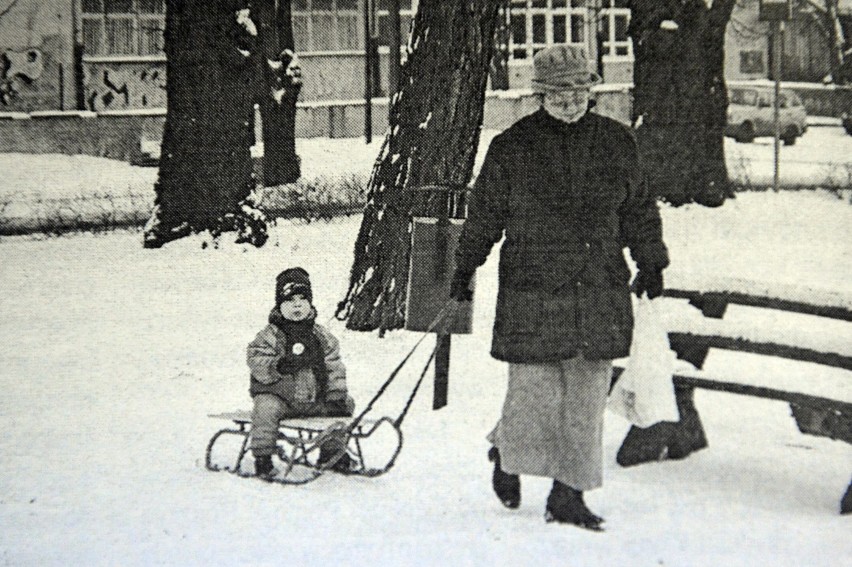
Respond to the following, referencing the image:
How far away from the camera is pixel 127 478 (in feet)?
16.4

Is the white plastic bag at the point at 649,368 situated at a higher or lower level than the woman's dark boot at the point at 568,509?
higher

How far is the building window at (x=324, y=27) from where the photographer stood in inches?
313

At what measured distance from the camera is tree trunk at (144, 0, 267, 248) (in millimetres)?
6785

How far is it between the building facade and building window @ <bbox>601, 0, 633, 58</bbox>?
0.04 ft

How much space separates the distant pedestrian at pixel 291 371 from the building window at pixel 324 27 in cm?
285

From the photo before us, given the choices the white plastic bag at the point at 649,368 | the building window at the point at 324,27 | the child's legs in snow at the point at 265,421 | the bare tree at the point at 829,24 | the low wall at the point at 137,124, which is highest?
the building window at the point at 324,27

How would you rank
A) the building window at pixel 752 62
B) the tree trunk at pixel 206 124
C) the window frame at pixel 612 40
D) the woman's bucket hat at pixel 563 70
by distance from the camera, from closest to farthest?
1. the woman's bucket hat at pixel 563 70
2. the building window at pixel 752 62
3. the tree trunk at pixel 206 124
4. the window frame at pixel 612 40

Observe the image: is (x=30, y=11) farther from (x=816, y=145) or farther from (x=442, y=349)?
(x=816, y=145)

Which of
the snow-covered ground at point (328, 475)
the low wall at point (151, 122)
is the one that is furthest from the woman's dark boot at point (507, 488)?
the low wall at point (151, 122)

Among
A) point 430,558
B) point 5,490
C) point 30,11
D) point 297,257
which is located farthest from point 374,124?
point 430,558

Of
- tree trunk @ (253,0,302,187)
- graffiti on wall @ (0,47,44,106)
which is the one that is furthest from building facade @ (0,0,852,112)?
tree trunk @ (253,0,302,187)

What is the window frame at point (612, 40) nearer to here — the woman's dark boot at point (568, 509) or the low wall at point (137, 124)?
the low wall at point (137, 124)

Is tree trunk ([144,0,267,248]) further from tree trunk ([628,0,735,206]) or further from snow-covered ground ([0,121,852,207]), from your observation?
tree trunk ([628,0,735,206])

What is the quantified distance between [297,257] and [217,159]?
1.05 meters
